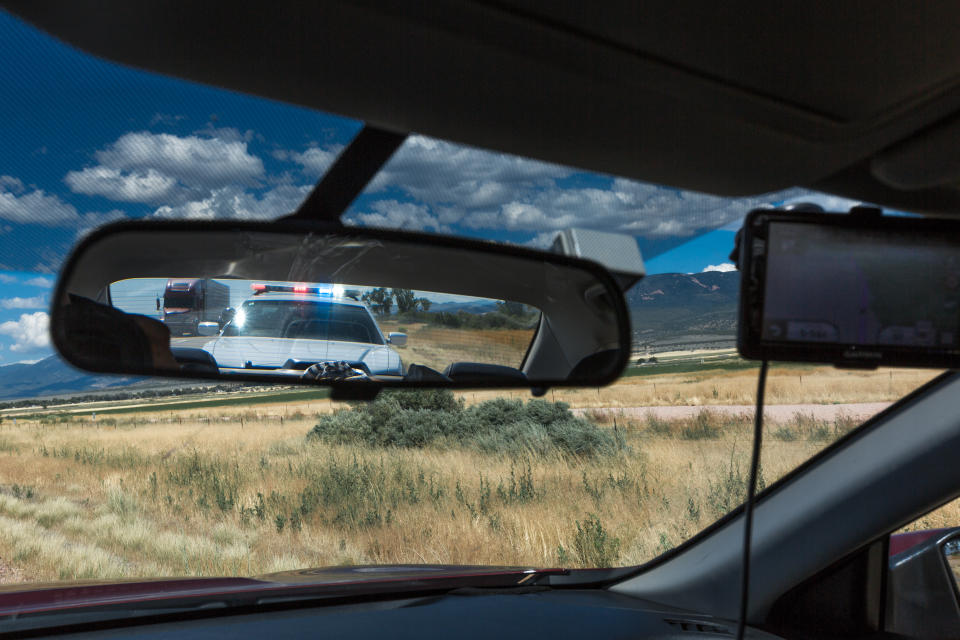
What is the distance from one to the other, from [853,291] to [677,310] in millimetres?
4346

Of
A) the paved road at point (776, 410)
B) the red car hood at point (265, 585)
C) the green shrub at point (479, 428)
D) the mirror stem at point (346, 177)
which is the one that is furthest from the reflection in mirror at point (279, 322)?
the green shrub at point (479, 428)

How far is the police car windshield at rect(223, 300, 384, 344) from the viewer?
1808mm

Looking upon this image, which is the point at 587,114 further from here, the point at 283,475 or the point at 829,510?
the point at 283,475

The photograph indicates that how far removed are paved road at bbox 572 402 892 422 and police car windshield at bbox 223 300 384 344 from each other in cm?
303

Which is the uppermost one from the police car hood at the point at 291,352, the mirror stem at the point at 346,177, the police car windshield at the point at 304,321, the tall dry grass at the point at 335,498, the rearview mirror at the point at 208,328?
the mirror stem at the point at 346,177

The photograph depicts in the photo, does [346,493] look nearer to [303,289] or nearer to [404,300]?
[404,300]

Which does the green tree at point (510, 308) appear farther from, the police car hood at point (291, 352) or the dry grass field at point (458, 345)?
the police car hood at point (291, 352)

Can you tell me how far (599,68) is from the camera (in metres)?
1.52

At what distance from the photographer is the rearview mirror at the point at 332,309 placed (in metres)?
1.72

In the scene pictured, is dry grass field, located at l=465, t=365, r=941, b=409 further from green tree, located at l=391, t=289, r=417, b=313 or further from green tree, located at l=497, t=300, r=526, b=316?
green tree, located at l=391, t=289, r=417, b=313

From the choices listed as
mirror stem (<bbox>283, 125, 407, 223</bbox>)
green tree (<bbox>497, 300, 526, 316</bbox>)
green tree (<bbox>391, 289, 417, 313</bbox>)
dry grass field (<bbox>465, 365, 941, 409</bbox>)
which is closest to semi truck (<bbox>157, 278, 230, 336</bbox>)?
mirror stem (<bbox>283, 125, 407, 223</bbox>)

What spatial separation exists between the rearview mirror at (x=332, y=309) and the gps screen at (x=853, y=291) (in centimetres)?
98

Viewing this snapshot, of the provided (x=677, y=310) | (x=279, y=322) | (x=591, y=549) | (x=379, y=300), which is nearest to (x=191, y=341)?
(x=279, y=322)

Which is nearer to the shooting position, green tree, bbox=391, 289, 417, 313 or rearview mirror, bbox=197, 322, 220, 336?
rearview mirror, bbox=197, 322, 220, 336
